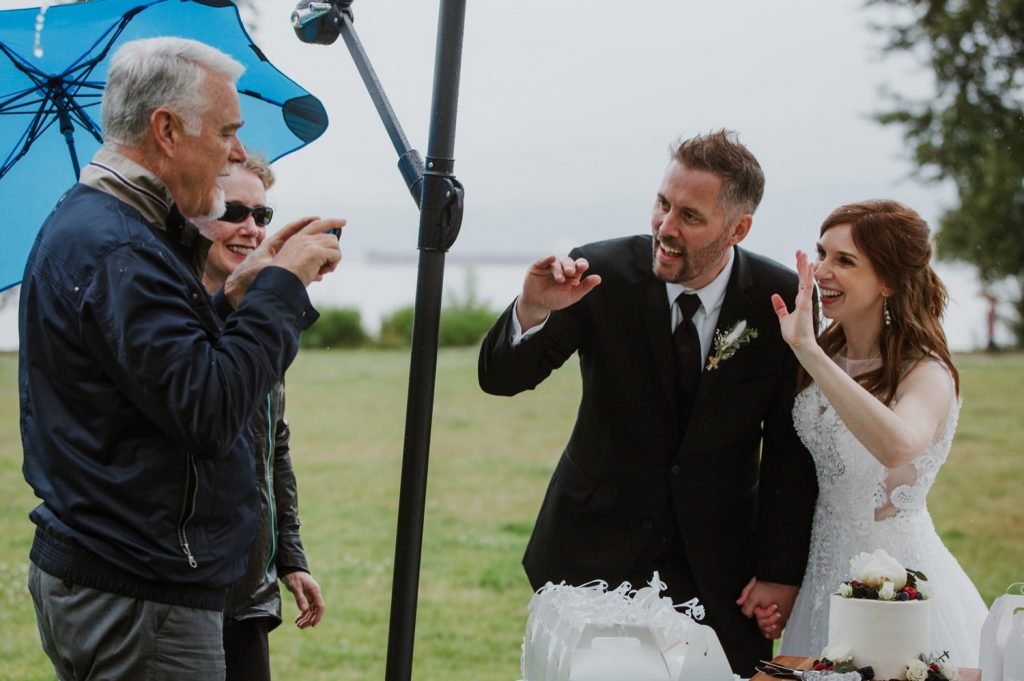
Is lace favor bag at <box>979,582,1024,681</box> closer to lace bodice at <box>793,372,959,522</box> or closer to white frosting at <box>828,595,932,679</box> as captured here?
white frosting at <box>828,595,932,679</box>

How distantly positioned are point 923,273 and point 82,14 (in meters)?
2.00

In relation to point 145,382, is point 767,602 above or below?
below

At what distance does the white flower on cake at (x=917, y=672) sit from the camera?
1950 millimetres

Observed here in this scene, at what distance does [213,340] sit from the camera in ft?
5.93

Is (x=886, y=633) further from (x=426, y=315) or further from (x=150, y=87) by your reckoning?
(x=150, y=87)

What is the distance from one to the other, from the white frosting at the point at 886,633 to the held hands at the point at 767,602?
2.55ft

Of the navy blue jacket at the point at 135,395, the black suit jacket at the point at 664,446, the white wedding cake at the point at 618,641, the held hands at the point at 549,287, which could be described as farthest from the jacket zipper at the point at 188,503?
the black suit jacket at the point at 664,446

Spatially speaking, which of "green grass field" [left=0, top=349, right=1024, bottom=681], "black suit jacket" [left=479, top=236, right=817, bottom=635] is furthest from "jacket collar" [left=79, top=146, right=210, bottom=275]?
"green grass field" [left=0, top=349, right=1024, bottom=681]

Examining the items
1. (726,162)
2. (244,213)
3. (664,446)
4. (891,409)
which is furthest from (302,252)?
(891,409)

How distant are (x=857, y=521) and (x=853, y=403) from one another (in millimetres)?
446

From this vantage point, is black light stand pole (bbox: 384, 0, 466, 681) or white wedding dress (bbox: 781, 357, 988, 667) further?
white wedding dress (bbox: 781, 357, 988, 667)

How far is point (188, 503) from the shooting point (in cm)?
180

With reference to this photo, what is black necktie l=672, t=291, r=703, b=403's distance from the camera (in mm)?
2812

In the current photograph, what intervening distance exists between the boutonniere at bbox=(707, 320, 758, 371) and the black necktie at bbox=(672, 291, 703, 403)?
0.04 metres
